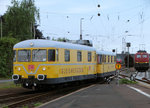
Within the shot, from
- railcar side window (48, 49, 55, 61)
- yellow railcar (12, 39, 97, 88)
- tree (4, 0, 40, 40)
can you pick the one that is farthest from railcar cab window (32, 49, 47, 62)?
tree (4, 0, 40, 40)

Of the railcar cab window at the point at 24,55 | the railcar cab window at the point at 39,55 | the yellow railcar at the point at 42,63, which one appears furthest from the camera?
the railcar cab window at the point at 24,55

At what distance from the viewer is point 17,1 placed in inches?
1993

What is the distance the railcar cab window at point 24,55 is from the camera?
15866mm

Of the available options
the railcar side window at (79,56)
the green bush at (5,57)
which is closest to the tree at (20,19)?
the green bush at (5,57)

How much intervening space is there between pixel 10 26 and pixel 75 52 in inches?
1365

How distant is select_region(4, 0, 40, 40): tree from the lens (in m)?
49.0

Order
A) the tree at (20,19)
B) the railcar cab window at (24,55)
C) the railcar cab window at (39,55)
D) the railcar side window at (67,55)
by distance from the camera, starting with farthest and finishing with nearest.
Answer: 1. the tree at (20,19)
2. the railcar side window at (67,55)
3. the railcar cab window at (24,55)
4. the railcar cab window at (39,55)

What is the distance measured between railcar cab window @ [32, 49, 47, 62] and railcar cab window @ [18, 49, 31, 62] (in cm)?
32

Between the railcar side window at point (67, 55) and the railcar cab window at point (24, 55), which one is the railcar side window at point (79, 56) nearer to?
the railcar side window at point (67, 55)

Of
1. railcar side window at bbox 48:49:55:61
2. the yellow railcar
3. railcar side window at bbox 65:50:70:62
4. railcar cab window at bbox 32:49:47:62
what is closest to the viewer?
the yellow railcar

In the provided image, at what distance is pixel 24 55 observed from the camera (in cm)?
1606

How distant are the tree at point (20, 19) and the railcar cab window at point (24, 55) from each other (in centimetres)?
3273

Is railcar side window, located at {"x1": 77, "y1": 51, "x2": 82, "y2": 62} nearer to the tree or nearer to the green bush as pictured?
the green bush

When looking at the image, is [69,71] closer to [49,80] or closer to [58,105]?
[49,80]
